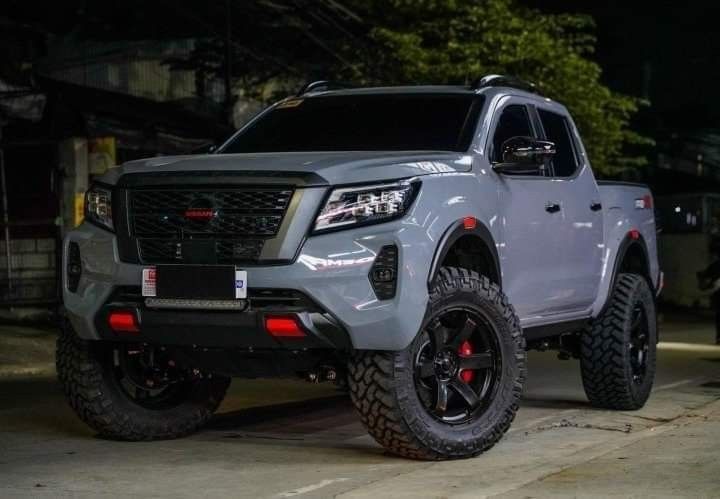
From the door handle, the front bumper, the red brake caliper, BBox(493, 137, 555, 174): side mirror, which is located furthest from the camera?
the door handle

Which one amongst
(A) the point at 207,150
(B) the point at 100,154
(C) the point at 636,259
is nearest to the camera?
(A) the point at 207,150

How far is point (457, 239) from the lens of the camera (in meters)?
7.82

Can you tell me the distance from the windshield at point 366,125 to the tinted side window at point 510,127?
24cm

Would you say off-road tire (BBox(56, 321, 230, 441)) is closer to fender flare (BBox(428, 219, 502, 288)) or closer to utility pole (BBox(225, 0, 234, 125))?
fender flare (BBox(428, 219, 502, 288))

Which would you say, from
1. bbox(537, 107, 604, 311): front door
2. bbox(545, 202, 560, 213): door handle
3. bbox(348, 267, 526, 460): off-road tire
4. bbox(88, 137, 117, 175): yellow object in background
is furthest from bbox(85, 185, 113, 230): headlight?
bbox(88, 137, 117, 175): yellow object in background

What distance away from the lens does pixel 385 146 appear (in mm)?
8641

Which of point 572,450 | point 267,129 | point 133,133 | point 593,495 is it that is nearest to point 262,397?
point 267,129

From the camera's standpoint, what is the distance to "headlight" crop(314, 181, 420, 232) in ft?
23.8

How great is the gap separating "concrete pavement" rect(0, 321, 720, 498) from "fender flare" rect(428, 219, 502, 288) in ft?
3.40

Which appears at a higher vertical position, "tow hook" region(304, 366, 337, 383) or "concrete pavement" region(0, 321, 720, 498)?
"tow hook" region(304, 366, 337, 383)

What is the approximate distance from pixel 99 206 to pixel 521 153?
8.20 feet

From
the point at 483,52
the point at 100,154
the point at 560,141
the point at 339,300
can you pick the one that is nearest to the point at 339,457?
the point at 339,300

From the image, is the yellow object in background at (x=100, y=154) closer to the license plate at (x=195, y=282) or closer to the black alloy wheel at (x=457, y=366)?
the license plate at (x=195, y=282)

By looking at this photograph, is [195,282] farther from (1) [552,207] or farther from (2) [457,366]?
(1) [552,207]
